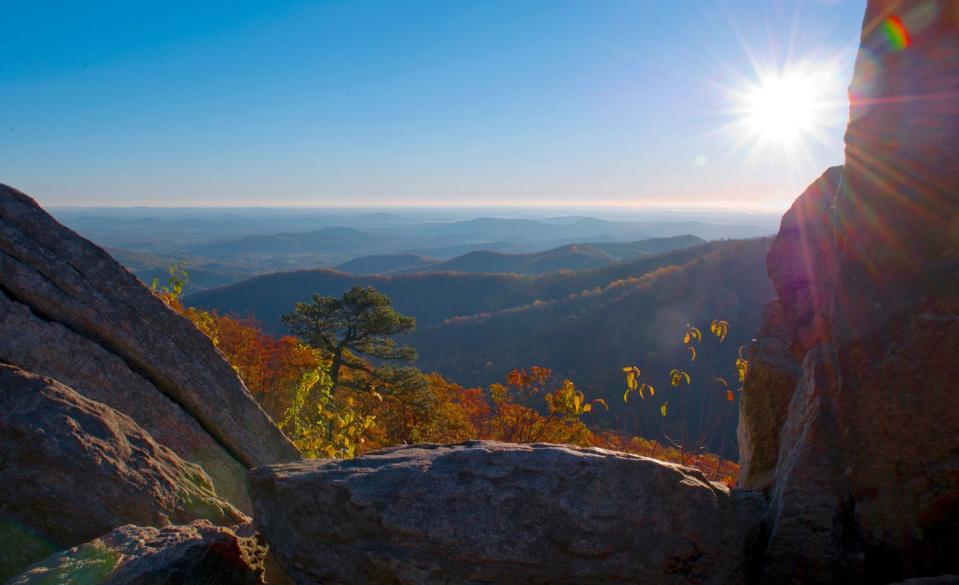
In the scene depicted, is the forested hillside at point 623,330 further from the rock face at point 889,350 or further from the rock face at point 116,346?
the rock face at point 889,350

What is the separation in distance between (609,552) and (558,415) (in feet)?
42.2

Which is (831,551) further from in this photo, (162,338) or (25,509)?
(162,338)

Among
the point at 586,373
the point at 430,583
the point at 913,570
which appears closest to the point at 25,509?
the point at 430,583

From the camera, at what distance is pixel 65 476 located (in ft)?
18.5

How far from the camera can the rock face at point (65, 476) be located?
5.44 metres

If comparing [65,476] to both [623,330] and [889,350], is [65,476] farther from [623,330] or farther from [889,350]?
[623,330]

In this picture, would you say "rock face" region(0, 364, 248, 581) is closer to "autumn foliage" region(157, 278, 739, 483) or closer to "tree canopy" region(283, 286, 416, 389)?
"autumn foliage" region(157, 278, 739, 483)

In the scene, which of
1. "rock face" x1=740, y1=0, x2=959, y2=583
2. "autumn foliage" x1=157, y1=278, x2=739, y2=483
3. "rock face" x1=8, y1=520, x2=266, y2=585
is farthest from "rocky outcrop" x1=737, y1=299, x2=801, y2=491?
"rock face" x1=8, y1=520, x2=266, y2=585

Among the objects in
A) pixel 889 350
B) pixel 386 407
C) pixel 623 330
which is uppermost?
pixel 889 350

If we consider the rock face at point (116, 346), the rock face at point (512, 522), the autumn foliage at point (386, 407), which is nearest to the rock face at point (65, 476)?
Result: the rock face at point (116, 346)

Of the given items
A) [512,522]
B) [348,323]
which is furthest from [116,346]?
[348,323]

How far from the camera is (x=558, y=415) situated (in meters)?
17.5

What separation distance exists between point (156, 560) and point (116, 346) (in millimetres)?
4663

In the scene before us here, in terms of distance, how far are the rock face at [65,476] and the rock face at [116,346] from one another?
157 cm
